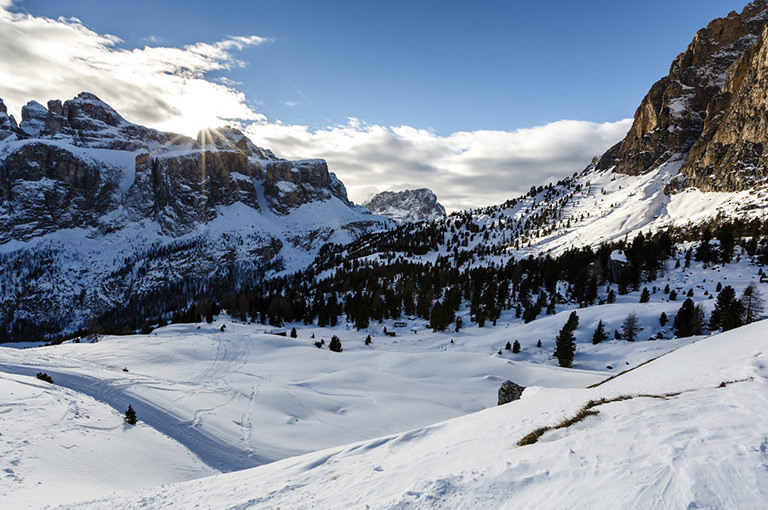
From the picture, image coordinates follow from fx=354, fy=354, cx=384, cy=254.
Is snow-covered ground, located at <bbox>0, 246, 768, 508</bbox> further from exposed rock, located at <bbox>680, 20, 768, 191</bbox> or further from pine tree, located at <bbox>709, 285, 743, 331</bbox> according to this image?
exposed rock, located at <bbox>680, 20, 768, 191</bbox>

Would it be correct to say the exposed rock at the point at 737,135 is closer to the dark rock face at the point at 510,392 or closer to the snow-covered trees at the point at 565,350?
the snow-covered trees at the point at 565,350

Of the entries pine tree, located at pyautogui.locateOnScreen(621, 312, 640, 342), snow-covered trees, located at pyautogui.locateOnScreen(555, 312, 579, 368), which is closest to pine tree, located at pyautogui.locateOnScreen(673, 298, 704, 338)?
pine tree, located at pyautogui.locateOnScreen(621, 312, 640, 342)

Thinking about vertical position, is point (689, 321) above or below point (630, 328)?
above

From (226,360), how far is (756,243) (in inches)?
4789

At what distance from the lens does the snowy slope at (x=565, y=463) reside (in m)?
5.54

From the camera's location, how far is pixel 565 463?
6777 mm

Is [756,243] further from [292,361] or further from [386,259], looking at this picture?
[386,259]

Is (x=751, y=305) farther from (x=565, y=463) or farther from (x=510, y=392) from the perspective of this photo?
(x=565, y=463)

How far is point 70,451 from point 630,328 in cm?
6851

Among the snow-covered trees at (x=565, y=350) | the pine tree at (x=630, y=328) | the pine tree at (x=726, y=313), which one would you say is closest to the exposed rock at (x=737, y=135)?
the pine tree at (x=726, y=313)

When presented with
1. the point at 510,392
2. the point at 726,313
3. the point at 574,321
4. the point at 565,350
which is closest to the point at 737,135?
the point at 726,313

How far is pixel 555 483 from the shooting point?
6199mm

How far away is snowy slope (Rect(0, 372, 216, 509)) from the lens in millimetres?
11414

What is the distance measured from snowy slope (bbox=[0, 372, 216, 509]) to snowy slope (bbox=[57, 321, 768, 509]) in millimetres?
3384
